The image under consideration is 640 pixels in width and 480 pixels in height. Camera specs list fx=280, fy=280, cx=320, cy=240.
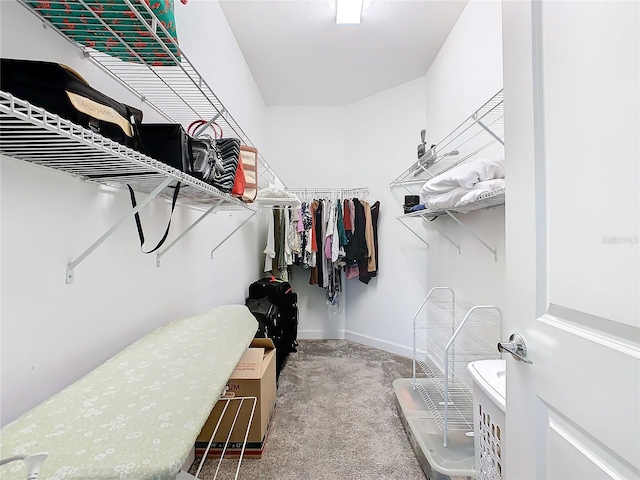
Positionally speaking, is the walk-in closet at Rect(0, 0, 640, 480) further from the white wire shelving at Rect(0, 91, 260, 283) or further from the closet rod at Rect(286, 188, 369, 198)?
the closet rod at Rect(286, 188, 369, 198)

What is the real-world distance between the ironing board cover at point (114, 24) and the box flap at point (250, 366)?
1.53m

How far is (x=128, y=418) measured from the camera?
635 millimetres

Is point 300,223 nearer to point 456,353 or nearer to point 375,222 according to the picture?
point 375,222

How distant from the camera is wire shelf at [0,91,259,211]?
0.51 metres

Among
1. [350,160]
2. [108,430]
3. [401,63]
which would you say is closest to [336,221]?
[350,160]

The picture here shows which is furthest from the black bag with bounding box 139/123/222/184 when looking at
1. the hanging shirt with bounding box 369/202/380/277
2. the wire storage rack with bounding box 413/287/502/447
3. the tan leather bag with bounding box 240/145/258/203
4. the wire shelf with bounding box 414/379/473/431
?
the hanging shirt with bounding box 369/202/380/277

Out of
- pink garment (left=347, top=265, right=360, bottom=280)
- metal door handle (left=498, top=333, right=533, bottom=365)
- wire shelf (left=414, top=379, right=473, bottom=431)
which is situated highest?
metal door handle (left=498, top=333, right=533, bottom=365)

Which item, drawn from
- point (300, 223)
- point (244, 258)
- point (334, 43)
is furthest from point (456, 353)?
point (334, 43)

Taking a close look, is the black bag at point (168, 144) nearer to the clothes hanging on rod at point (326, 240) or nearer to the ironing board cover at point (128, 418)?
the ironing board cover at point (128, 418)

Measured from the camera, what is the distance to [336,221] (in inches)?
120

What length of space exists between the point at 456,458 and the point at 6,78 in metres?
2.06

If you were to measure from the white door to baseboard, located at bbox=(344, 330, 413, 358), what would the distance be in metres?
2.32

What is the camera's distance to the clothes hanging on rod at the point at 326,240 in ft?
10.0

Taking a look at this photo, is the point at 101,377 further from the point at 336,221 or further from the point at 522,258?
the point at 336,221
